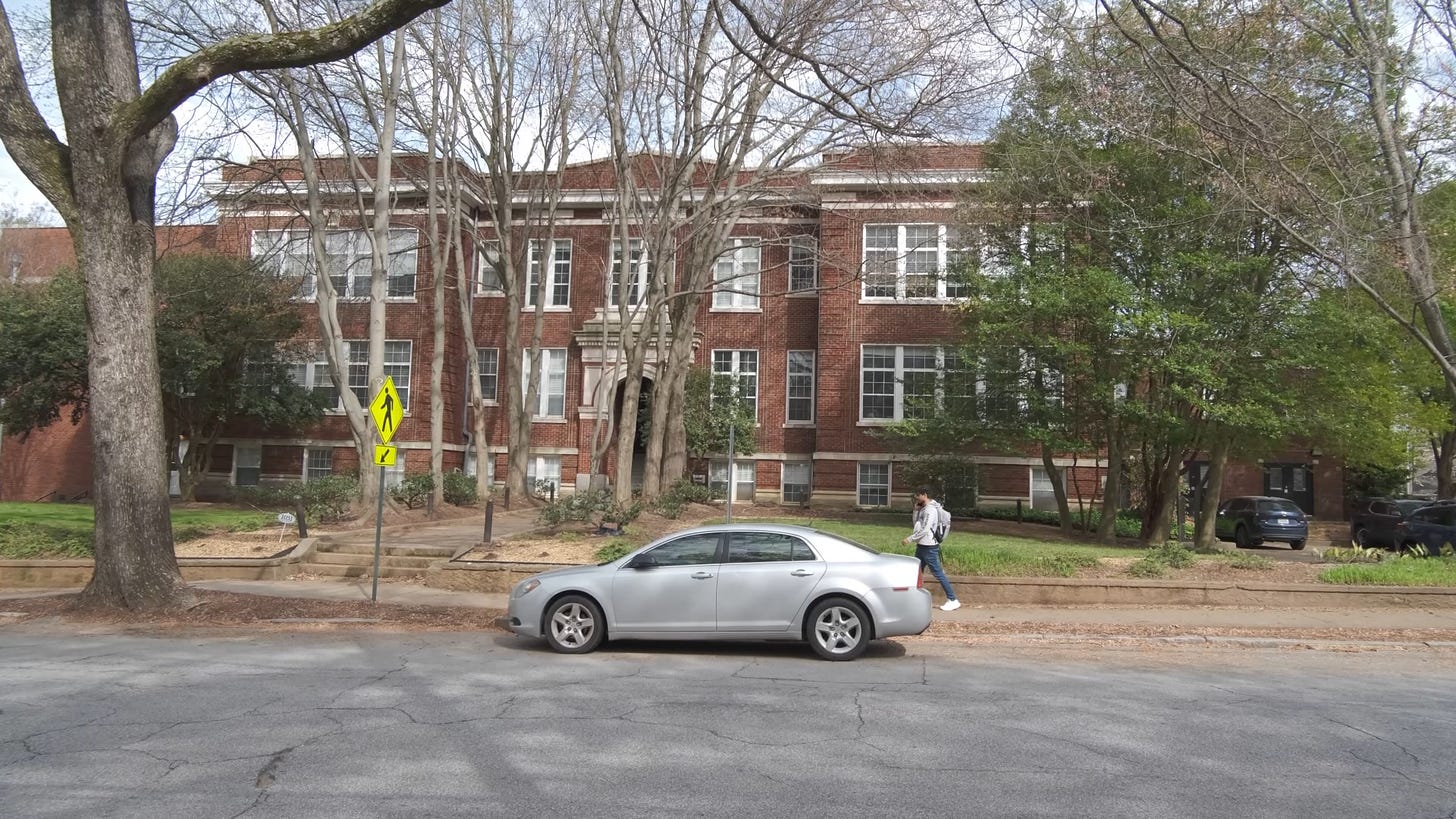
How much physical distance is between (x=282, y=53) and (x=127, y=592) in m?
6.43

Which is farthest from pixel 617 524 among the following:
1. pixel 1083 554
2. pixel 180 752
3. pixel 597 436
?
pixel 180 752

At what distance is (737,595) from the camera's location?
951 centimetres

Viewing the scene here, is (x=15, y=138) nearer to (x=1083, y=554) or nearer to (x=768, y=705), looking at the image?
(x=768, y=705)

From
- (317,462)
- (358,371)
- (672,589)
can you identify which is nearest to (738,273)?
(358,371)

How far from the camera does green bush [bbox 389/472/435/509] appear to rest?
75.8 ft

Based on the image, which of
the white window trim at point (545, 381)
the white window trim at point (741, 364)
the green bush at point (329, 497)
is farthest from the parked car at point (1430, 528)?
the green bush at point (329, 497)

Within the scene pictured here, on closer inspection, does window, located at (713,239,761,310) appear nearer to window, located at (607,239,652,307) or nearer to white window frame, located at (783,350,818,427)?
white window frame, located at (783,350,818,427)

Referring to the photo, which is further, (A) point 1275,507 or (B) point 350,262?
(B) point 350,262

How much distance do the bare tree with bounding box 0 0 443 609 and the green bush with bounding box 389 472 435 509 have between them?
11297 millimetres

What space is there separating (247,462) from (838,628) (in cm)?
2792

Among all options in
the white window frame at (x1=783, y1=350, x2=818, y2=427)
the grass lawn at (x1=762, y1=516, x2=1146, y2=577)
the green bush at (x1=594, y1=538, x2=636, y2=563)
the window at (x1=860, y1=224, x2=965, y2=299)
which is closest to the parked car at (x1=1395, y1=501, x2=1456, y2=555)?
the grass lawn at (x1=762, y1=516, x2=1146, y2=577)

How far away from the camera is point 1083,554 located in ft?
49.6

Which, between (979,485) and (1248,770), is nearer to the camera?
(1248,770)

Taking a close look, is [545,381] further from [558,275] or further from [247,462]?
[247,462]
